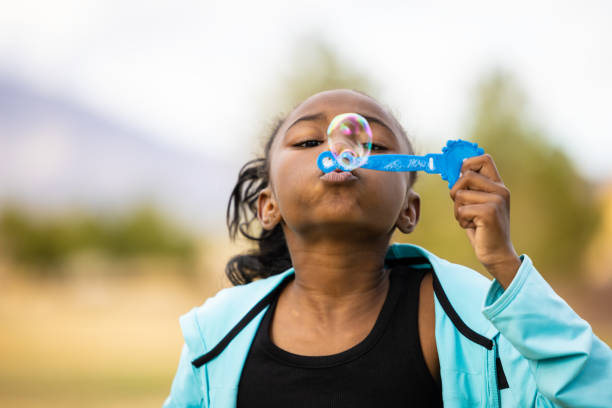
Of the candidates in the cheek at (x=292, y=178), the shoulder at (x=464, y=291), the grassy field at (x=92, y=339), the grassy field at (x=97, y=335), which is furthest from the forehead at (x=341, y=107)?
the grassy field at (x=92, y=339)

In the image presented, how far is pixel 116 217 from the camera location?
34.0 m

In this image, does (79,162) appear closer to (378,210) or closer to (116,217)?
(116,217)

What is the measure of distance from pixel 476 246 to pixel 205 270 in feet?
91.5

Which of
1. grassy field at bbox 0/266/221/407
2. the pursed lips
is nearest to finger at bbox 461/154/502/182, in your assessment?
the pursed lips

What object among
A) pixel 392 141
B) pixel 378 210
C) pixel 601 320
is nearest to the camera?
pixel 378 210

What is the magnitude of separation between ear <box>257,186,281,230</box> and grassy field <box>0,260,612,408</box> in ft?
1.37

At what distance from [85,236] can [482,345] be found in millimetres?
32922

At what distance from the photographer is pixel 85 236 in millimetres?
31812

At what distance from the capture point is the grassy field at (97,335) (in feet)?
27.7

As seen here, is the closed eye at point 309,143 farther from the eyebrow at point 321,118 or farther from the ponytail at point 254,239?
the ponytail at point 254,239

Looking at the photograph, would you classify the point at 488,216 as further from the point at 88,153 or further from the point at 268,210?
the point at 88,153

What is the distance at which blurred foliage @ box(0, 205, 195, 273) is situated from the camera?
1221 inches

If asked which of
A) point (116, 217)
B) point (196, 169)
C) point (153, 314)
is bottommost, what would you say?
point (153, 314)

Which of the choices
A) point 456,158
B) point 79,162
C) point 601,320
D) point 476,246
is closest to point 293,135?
point 456,158
